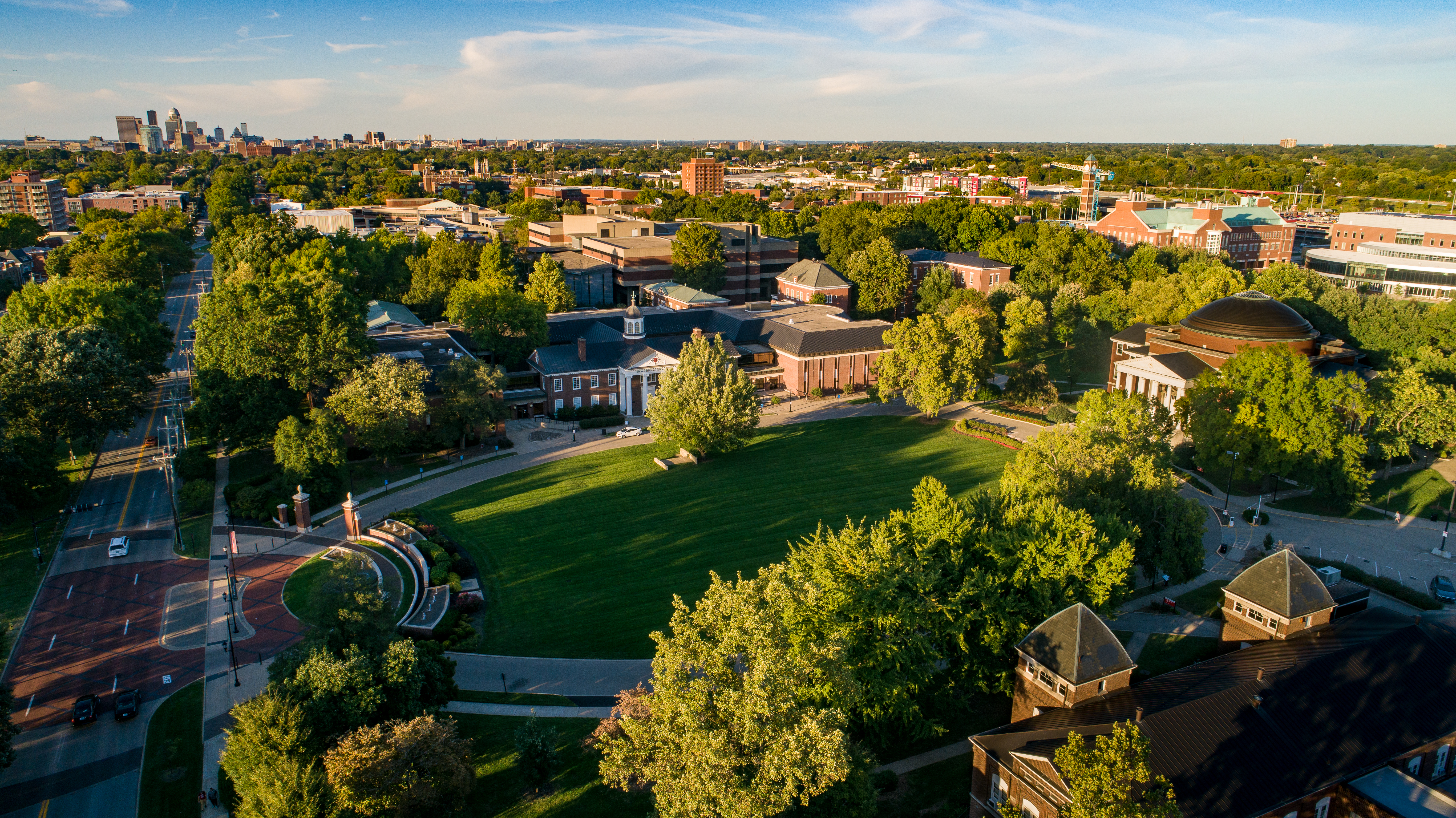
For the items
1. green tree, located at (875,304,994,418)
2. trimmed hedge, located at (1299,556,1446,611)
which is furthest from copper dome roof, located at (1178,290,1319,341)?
trimmed hedge, located at (1299,556,1446,611)

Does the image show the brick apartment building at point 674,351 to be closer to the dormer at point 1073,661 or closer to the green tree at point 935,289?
the green tree at point 935,289

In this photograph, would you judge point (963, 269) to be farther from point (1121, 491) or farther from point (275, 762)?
point (275, 762)

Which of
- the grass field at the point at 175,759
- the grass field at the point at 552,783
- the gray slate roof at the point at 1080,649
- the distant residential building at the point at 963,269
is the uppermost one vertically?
the distant residential building at the point at 963,269

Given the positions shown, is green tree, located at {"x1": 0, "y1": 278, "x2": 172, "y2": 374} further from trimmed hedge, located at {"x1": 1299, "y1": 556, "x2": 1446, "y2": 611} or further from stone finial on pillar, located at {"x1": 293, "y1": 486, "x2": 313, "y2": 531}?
trimmed hedge, located at {"x1": 1299, "y1": 556, "x2": 1446, "y2": 611}

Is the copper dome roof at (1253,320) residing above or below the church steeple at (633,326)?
above

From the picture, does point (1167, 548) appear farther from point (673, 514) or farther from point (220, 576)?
point (220, 576)

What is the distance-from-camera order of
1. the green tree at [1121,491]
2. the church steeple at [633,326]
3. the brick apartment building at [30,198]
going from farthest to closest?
1. the brick apartment building at [30,198]
2. the church steeple at [633,326]
3. the green tree at [1121,491]

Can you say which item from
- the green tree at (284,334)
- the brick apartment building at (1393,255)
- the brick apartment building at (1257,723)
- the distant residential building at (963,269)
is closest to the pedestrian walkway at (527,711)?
the brick apartment building at (1257,723)
